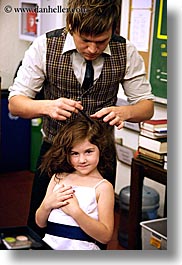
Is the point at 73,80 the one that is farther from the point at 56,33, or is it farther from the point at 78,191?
the point at 78,191

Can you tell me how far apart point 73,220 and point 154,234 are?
30 centimetres

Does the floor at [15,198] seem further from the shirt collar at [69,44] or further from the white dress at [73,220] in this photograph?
the shirt collar at [69,44]

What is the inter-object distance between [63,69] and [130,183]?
0.40 m

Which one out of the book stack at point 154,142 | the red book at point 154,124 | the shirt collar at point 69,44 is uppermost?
the shirt collar at point 69,44

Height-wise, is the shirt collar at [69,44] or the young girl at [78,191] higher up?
the shirt collar at [69,44]

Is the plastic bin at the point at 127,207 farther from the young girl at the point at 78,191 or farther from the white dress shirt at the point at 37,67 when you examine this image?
the white dress shirt at the point at 37,67

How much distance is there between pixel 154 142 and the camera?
1193 millimetres

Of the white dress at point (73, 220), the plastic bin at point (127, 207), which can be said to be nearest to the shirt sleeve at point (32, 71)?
the white dress at point (73, 220)

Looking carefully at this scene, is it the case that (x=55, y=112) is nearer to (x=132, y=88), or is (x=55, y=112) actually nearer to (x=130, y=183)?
(x=132, y=88)

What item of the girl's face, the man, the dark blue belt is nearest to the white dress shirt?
the man

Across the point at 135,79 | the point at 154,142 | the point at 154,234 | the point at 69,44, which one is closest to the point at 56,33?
the point at 69,44

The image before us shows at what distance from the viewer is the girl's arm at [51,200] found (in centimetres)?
95

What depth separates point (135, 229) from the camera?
1.30m

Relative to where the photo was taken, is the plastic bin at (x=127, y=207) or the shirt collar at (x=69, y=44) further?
the plastic bin at (x=127, y=207)
